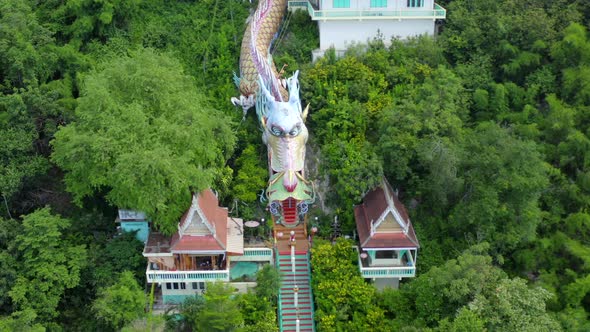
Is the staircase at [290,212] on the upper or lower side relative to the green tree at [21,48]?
lower

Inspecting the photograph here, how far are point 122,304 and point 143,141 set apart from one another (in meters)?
A: 5.16

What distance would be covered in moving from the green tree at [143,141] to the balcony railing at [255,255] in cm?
256

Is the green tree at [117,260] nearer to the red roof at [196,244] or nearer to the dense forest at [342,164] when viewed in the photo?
the dense forest at [342,164]

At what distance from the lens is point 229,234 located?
1025 inches

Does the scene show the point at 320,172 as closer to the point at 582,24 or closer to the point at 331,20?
the point at 331,20

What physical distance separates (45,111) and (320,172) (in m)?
10.4

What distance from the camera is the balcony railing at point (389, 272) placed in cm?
2491

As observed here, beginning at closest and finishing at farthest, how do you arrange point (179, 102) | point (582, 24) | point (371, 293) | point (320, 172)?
point (371, 293) < point (179, 102) < point (320, 172) < point (582, 24)

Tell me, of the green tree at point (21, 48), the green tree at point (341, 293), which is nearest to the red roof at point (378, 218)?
the green tree at point (341, 293)

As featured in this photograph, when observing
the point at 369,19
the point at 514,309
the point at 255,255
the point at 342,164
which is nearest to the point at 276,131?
the point at 342,164

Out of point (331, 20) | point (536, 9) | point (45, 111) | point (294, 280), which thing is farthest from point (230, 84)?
point (536, 9)

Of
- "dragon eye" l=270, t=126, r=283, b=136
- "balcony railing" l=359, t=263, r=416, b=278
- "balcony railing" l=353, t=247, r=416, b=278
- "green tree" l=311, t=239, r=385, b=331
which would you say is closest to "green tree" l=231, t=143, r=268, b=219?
"dragon eye" l=270, t=126, r=283, b=136

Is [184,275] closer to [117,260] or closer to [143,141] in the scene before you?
[117,260]

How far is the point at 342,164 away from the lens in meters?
26.7
